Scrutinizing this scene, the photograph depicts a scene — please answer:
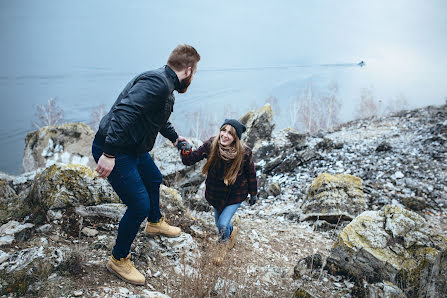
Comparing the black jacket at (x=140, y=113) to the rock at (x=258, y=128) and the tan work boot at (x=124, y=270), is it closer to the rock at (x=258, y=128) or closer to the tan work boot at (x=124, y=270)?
the tan work boot at (x=124, y=270)

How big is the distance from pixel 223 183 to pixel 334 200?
3341mm

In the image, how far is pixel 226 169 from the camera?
364 centimetres

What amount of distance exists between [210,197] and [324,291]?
1855mm

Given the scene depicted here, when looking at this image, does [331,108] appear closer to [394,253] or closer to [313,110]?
[313,110]

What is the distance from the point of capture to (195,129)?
3759 centimetres

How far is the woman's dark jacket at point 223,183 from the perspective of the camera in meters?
3.65

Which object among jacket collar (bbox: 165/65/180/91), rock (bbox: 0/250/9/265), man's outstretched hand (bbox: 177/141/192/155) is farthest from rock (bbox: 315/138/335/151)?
rock (bbox: 0/250/9/265)

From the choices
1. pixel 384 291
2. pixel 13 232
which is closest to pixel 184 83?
pixel 13 232

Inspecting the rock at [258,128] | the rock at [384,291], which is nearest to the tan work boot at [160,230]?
the rock at [384,291]

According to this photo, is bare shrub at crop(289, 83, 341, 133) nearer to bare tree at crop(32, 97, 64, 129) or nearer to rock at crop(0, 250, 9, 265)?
bare tree at crop(32, 97, 64, 129)

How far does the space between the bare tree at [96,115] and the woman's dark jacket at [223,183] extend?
1239 inches

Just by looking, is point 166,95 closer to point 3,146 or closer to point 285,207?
point 285,207

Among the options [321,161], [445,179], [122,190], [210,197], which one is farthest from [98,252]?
[445,179]

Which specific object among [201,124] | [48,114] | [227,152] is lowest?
[201,124]
